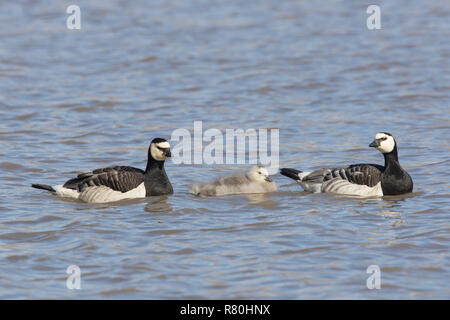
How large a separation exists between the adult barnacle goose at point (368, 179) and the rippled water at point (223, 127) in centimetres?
22

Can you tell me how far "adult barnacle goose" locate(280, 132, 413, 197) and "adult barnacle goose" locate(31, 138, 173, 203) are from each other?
7.11 feet

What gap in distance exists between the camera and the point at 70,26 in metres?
27.0

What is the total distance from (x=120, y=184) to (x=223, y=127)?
→ 191 inches

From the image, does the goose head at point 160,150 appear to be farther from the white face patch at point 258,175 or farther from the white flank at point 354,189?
the white flank at point 354,189

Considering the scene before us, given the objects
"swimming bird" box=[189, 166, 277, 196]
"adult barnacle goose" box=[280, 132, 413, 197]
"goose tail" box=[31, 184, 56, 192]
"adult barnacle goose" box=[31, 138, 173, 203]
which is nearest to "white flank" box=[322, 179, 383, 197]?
"adult barnacle goose" box=[280, 132, 413, 197]

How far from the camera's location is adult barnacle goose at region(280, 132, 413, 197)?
12867 mm

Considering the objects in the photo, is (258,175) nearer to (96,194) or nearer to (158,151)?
(158,151)

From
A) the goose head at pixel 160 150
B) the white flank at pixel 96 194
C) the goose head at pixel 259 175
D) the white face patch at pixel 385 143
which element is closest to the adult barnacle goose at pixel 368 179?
the white face patch at pixel 385 143

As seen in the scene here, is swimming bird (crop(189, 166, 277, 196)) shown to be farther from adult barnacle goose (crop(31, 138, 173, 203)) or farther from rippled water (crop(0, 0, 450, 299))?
adult barnacle goose (crop(31, 138, 173, 203))

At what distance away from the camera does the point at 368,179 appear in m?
13.0

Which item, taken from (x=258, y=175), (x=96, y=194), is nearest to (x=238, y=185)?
(x=258, y=175)

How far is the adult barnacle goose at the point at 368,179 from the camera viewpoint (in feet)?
42.2

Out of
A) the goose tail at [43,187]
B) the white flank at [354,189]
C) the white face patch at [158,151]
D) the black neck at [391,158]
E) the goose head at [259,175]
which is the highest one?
the white face patch at [158,151]
